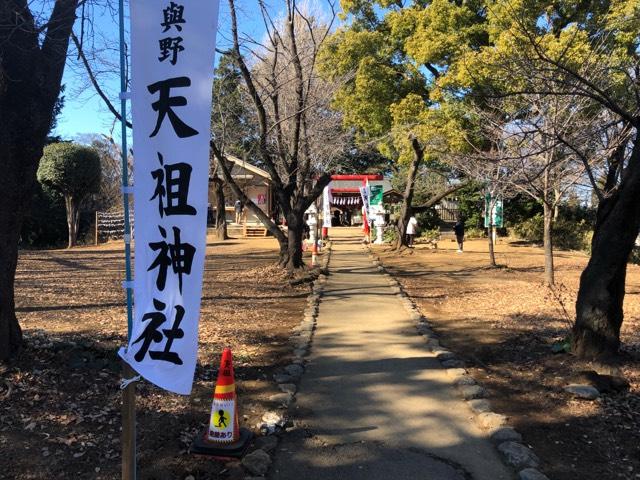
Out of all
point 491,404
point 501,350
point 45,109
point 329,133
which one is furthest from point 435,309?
point 329,133

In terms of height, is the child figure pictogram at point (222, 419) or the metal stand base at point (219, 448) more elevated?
the child figure pictogram at point (222, 419)

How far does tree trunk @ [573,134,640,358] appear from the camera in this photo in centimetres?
583

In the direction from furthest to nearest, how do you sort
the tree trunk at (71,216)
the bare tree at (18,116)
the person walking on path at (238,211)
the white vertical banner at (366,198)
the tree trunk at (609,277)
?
the person walking on path at (238,211)
the white vertical banner at (366,198)
the tree trunk at (71,216)
the tree trunk at (609,277)
the bare tree at (18,116)

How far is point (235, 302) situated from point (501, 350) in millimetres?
5006

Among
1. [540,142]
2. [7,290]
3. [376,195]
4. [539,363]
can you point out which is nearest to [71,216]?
[376,195]

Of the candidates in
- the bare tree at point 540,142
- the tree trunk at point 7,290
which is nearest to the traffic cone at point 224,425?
the tree trunk at point 7,290

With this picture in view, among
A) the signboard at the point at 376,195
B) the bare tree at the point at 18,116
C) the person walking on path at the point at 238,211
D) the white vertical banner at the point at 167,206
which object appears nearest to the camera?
the white vertical banner at the point at 167,206

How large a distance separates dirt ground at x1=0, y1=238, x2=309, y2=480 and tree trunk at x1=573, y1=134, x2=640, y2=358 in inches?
141

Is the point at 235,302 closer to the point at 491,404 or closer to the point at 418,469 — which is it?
the point at 491,404

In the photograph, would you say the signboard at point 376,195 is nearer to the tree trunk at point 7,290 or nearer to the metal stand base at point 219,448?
the tree trunk at point 7,290

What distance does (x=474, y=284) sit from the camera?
13172mm

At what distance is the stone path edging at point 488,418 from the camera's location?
3836 mm

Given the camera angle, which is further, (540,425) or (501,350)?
(501,350)

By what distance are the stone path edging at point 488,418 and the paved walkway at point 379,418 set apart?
0.08 meters
